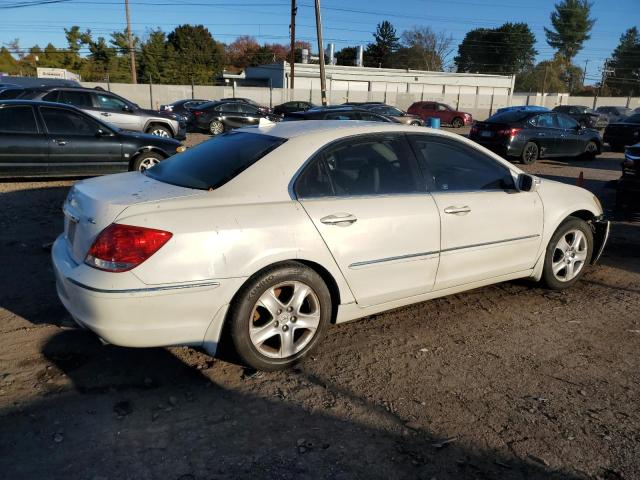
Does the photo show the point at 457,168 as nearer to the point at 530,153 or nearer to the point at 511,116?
the point at 530,153

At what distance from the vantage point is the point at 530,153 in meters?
14.8

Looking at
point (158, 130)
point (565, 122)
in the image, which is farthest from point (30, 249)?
point (565, 122)

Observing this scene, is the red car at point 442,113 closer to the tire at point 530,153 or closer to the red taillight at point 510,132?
the tire at point 530,153

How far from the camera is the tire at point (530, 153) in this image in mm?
14680

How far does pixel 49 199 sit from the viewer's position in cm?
812

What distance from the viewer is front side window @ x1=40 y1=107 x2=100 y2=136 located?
8922 millimetres

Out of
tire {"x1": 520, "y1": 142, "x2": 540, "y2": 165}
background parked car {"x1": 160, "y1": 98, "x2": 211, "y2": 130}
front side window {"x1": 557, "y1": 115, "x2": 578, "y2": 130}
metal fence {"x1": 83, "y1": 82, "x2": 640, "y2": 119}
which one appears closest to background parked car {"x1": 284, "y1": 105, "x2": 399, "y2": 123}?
tire {"x1": 520, "y1": 142, "x2": 540, "y2": 165}

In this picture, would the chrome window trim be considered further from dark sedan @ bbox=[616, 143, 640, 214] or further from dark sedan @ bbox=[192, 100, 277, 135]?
dark sedan @ bbox=[192, 100, 277, 135]

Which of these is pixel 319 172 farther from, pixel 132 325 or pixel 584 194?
pixel 584 194

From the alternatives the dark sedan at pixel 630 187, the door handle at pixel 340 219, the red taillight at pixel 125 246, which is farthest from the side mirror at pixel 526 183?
the dark sedan at pixel 630 187

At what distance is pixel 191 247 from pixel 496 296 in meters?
3.02

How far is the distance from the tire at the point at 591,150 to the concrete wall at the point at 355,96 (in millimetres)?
28576

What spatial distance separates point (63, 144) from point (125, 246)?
6829 mm

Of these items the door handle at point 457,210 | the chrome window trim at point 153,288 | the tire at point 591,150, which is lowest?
the tire at point 591,150
